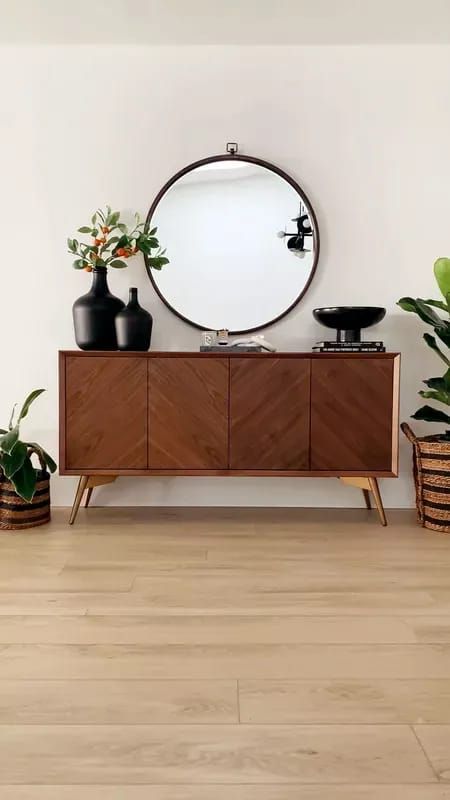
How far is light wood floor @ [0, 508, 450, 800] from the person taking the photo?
1.05 metres

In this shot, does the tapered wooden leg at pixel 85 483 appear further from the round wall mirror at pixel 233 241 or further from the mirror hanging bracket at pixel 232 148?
the mirror hanging bracket at pixel 232 148

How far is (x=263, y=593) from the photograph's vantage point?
1.90 m

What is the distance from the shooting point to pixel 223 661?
4.79 feet

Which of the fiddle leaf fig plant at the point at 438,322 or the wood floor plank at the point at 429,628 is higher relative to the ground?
the fiddle leaf fig plant at the point at 438,322

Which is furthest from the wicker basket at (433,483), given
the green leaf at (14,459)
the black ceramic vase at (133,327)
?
the green leaf at (14,459)

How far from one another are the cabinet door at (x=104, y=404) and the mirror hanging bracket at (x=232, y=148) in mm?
1163

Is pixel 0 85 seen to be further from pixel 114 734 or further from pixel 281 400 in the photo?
pixel 114 734

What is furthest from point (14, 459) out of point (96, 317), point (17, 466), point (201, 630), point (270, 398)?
point (201, 630)

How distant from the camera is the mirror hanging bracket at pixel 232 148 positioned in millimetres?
2988

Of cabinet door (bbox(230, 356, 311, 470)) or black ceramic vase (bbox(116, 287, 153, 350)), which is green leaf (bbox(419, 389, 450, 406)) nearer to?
cabinet door (bbox(230, 356, 311, 470))

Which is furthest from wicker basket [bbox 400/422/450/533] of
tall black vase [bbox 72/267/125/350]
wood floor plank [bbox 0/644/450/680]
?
tall black vase [bbox 72/267/125/350]

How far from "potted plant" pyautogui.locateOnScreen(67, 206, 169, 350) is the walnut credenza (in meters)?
0.21

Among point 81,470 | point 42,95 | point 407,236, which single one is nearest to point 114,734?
point 81,470

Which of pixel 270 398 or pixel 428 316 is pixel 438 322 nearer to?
pixel 428 316
